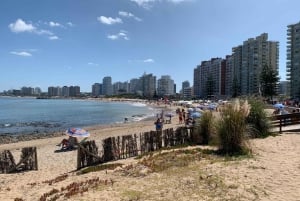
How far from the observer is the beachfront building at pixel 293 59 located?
97.6 meters

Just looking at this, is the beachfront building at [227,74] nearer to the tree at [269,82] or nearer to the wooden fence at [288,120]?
the tree at [269,82]

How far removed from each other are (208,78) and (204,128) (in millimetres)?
130334

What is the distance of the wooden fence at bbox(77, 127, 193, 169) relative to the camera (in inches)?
502

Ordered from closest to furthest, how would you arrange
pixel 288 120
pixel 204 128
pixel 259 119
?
pixel 204 128, pixel 259 119, pixel 288 120

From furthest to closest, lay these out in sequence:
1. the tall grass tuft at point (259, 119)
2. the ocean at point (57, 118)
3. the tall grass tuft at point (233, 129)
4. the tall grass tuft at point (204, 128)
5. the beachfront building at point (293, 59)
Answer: the beachfront building at point (293, 59) < the ocean at point (57, 118) < the tall grass tuft at point (259, 119) < the tall grass tuft at point (204, 128) < the tall grass tuft at point (233, 129)

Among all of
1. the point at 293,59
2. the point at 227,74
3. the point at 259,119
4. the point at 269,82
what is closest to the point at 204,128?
the point at 259,119

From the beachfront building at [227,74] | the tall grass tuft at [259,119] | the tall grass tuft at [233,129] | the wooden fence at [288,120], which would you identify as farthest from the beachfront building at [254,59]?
the tall grass tuft at [233,129]

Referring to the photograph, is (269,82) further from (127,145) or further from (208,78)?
(127,145)

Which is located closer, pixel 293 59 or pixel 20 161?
pixel 20 161

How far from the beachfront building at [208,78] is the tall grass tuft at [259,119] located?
125044mm

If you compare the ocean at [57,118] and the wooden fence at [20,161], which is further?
the ocean at [57,118]

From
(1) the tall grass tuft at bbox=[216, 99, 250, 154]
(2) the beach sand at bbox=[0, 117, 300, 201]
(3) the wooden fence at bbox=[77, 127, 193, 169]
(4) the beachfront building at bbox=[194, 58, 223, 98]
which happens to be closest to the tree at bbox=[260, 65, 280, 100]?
(4) the beachfront building at bbox=[194, 58, 223, 98]

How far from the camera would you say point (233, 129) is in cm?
1120

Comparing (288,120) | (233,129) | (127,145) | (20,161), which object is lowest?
(20,161)
